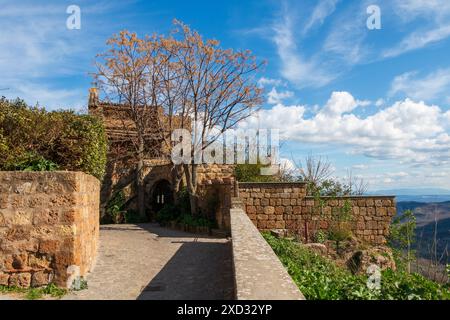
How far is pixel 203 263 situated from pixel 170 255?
1230 mm

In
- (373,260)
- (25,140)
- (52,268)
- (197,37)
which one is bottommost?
(373,260)

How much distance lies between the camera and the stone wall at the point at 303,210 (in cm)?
1276

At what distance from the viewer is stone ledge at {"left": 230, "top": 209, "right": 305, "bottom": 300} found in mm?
3406

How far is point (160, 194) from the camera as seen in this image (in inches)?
734

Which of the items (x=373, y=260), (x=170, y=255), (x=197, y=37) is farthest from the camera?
(x=197, y=37)

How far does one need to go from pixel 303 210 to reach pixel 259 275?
9105 millimetres

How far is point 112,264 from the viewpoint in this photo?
7.67 meters

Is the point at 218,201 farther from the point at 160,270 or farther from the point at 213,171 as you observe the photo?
the point at 160,270

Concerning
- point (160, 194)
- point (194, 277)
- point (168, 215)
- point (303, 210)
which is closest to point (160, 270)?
point (194, 277)

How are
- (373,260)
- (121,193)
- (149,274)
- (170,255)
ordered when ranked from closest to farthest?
1. (149,274)
2. (170,255)
3. (373,260)
4. (121,193)

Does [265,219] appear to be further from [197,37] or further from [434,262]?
[197,37]

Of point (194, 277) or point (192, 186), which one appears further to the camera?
point (192, 186)

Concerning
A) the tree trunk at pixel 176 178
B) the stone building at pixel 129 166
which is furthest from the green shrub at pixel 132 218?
the tree trunk at pixel 176 178
